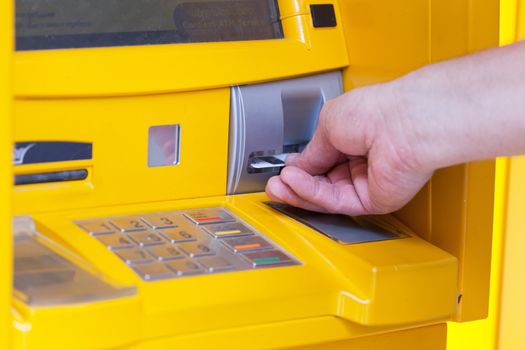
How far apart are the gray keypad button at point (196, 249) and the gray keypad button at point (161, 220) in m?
0.07

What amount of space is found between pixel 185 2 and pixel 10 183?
656mm

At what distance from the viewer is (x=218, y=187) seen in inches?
58.4

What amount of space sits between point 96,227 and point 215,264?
192 millimetres

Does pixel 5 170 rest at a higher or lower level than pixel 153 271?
higher

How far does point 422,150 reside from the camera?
1.25 metres

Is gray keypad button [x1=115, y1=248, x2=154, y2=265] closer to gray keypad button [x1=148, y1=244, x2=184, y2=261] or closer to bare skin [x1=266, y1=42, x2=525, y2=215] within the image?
gray keypad button [x1=148, y1=244, x2=184, y2=261]

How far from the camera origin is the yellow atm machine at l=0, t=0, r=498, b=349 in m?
1.19

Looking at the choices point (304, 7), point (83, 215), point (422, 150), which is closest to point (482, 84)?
point (422, 150)

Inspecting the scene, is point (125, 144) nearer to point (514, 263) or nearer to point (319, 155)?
point (319, 155)

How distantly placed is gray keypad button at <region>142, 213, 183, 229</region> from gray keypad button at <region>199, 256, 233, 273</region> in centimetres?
12

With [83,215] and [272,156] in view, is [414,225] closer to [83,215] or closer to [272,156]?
[272,156]

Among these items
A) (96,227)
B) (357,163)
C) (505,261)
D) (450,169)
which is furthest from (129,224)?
(505,261)

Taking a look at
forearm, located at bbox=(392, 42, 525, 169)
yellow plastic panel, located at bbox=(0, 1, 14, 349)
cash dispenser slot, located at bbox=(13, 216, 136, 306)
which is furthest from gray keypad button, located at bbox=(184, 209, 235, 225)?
yellow plastic panel, located at bbox=(0, 1, 14, 349)

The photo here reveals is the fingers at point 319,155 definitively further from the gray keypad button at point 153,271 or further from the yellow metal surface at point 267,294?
the gray keypad button at point 153,271
